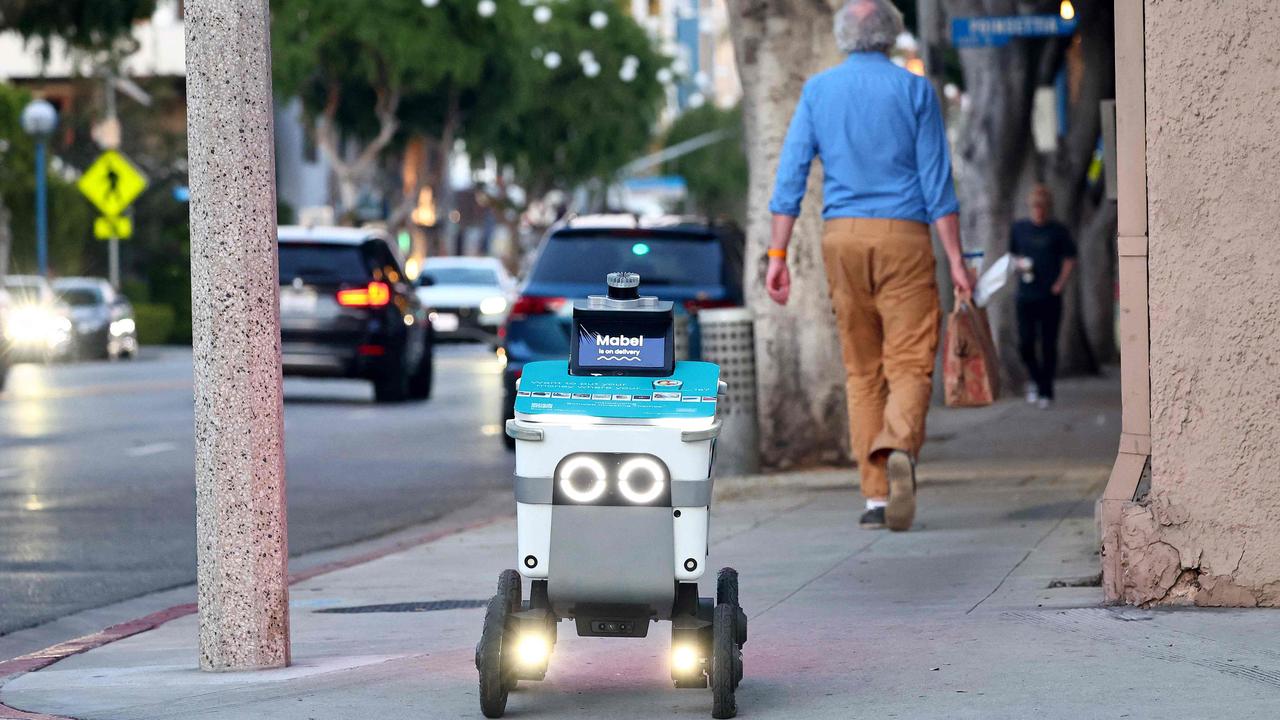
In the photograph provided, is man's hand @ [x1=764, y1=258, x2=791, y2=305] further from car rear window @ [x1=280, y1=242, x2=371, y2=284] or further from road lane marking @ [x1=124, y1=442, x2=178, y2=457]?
car rear window @ [x1=280, y1=242, x2=371, y2=284]

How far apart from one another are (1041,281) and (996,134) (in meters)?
2.67

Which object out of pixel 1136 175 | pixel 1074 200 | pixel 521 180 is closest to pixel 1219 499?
pixel 1136 175

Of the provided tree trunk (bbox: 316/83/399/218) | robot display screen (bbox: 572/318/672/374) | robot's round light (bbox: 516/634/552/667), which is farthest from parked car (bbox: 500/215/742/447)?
tree trunk (bbox: 316/83/399/218)

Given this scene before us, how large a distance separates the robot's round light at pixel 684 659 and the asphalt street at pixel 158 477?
3.70 meters

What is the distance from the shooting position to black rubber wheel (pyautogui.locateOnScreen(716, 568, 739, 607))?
18.9ft

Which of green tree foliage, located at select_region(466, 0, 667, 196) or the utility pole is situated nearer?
the utility pole

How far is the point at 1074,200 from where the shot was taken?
2673 cm

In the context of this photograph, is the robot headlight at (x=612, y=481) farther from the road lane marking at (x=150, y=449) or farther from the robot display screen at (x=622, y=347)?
the road lane marking at (x=150, y=449)

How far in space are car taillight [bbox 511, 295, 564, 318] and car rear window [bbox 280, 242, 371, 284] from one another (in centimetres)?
730

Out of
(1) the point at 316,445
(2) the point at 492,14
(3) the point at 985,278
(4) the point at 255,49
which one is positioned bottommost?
(1) the point at 316,445

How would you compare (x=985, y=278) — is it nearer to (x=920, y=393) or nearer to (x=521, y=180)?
(x=920, y=393)

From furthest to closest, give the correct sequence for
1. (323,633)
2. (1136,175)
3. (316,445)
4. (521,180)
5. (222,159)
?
(521,180)
(316,445)
(323,633)
(1136,175)
(222,159)

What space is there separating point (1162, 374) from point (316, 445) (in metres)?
11.8

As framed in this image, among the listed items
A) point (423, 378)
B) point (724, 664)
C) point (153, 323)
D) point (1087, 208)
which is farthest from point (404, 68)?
point (724, 664)
